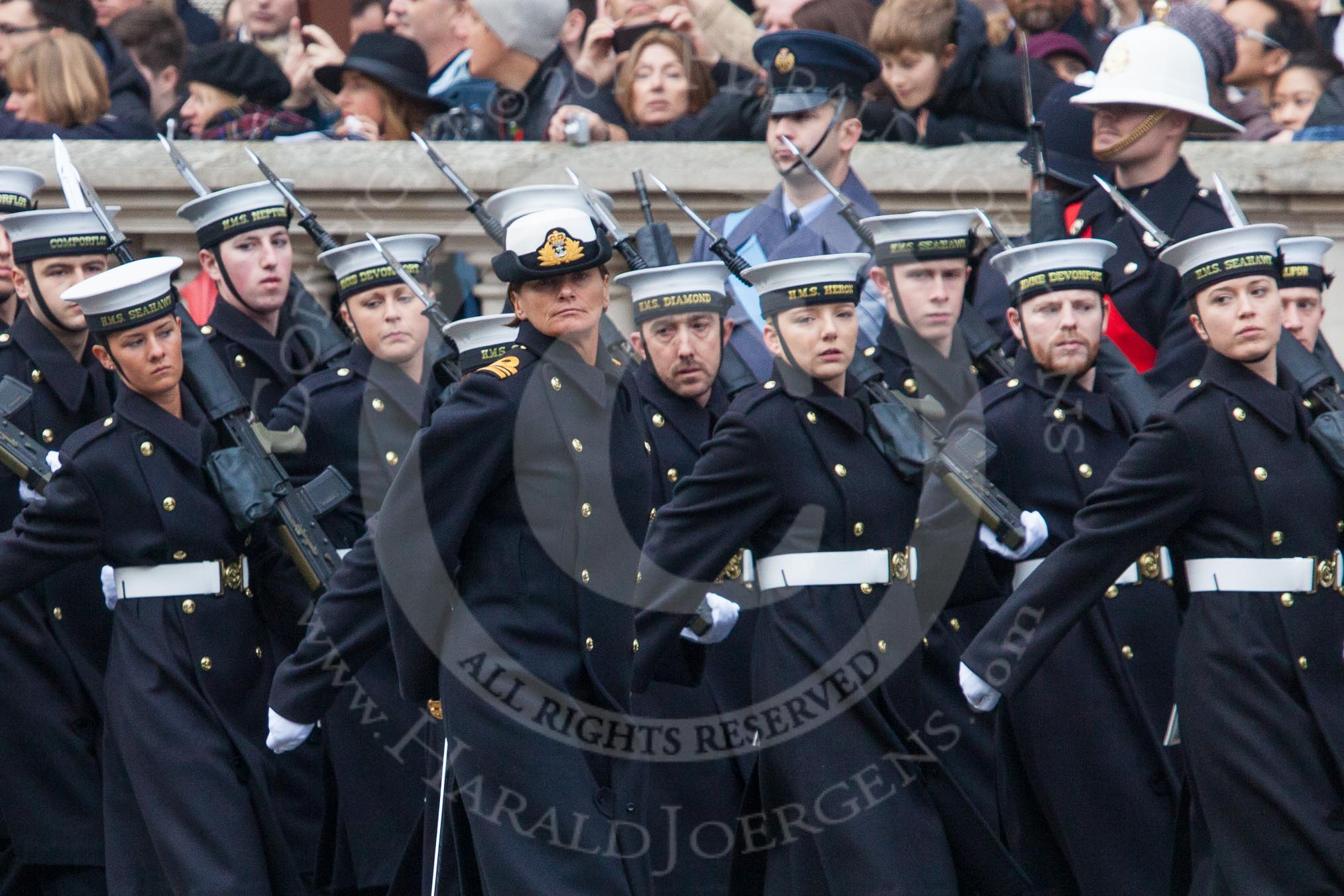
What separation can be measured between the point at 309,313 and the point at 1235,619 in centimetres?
361

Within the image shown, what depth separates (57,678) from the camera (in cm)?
840

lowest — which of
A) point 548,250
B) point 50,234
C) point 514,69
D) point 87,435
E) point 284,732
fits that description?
→ point 284,732

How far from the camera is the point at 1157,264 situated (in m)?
8.57

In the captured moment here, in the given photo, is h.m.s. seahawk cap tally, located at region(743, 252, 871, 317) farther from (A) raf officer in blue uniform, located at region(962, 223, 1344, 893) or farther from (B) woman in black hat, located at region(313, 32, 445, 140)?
(B) woman in black hat, located at region(313, 32, 445, 140)

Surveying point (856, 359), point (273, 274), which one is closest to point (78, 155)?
point (273, 274)

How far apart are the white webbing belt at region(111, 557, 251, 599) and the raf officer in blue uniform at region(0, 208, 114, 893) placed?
0.54 metres

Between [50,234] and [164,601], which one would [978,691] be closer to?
[164,601]

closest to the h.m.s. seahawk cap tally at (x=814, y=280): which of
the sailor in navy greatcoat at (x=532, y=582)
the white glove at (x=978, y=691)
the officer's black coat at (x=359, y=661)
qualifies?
the sailor in navy greatcoat at (x=532, y=582)

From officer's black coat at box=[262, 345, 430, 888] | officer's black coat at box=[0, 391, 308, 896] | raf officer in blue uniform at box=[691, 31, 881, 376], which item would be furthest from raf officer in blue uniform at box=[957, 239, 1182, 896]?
officer's black coat at box=[0, 391, 308, 896]

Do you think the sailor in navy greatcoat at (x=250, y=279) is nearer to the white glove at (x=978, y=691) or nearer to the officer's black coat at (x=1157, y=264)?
the officer's black coat at (x=1157, y=264)

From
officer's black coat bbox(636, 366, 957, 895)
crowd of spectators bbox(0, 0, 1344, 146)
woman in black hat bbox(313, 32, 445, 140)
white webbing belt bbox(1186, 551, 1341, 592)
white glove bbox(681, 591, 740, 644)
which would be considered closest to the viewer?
white webbing belt bbox(1186, 551, 1341, 592)

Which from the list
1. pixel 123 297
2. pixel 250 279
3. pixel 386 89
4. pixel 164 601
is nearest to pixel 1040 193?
pixel 250 279

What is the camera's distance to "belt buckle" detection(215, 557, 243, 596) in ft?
26.1

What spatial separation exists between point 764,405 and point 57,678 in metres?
2.43
